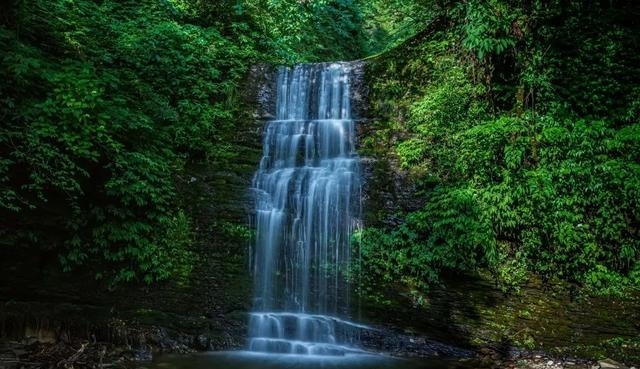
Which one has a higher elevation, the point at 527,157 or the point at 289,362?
the point at 527,157

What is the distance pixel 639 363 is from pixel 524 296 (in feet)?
5.07

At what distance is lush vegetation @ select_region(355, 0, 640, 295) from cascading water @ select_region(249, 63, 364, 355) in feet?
2.17

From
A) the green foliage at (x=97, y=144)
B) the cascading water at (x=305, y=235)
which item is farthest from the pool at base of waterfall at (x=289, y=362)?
the green foliage at (x=97, y=144)

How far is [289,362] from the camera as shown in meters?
6.23

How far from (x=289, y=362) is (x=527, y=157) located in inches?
188

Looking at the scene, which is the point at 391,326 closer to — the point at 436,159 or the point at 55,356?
the point at 436,159

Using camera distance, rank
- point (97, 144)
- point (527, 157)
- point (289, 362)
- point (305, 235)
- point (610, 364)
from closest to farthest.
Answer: point (610, 364)
point (289, 362)
point (97, 144)
point (527, 157)
point (305, 235)

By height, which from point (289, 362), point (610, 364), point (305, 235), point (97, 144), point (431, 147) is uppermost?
point (431, 147)

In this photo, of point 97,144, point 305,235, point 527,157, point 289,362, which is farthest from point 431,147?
point 97,144

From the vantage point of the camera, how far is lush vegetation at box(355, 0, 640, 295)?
21.1 feet

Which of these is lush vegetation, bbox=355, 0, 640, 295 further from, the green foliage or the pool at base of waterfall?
the green foliage

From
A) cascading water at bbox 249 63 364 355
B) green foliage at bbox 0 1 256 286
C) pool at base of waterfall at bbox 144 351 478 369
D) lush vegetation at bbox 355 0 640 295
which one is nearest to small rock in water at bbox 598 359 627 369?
lush vegetation at bbox 355 0 640 295

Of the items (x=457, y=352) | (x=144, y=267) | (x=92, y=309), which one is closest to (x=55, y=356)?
(x=92, y=309)

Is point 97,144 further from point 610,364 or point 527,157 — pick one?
point 610,364
